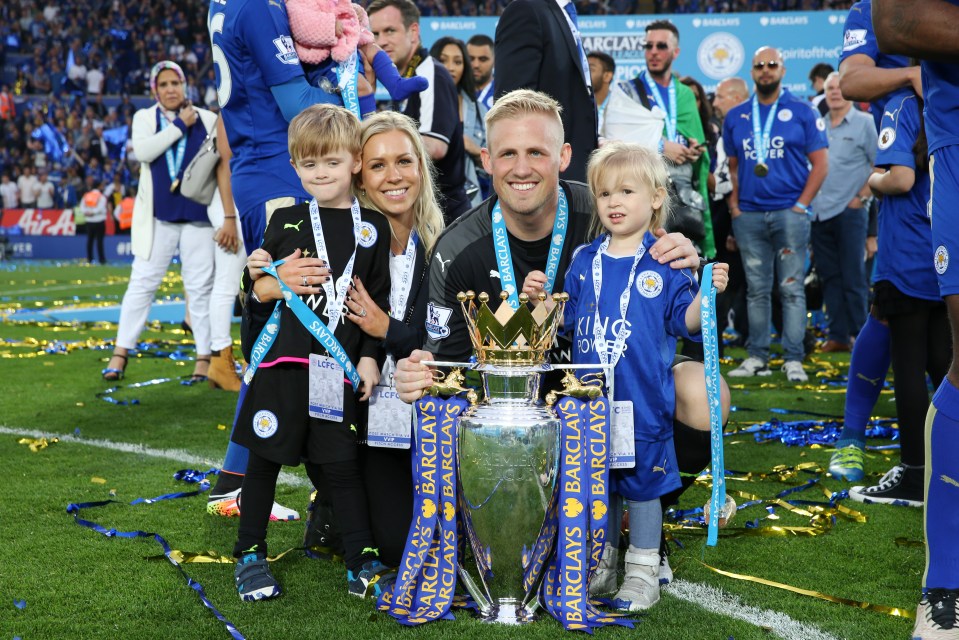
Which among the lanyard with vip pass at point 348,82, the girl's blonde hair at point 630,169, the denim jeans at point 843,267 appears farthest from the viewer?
the denim jeans at point 843,267

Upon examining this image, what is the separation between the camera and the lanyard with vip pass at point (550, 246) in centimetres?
318

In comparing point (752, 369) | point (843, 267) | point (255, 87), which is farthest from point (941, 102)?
point (843, 267)

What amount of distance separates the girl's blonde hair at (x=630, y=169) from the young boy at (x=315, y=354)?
72 centimetres

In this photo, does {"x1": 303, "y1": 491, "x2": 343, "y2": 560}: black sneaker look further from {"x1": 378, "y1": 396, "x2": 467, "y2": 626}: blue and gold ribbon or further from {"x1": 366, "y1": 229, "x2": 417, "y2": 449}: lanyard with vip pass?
{"x1": 378, "y1": 396, "x2": 467, "y2": 626}: blue and gold ribbon

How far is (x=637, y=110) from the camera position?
661cm

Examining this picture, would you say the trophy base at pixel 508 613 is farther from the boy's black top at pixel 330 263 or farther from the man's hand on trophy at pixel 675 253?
the man's hand on trophy at pixel 675 253

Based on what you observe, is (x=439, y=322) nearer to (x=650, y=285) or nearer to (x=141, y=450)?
(x=650, y=285)

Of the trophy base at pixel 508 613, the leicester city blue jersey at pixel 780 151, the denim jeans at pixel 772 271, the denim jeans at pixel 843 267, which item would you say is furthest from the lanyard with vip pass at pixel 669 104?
the trophy base at pixel 508 613

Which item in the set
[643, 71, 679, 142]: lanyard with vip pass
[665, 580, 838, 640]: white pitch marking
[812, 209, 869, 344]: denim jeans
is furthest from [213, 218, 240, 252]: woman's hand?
[812, 209, 869, 344]: denim jeans

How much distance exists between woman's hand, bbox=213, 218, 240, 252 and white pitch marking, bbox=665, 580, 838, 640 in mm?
3869

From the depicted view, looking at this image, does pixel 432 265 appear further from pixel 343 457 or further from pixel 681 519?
pixel 681 519

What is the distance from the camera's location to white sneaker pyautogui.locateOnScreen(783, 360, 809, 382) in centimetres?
721

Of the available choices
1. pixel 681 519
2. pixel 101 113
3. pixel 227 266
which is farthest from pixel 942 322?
pixel 101 113

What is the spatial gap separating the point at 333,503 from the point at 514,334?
3.02 ft
